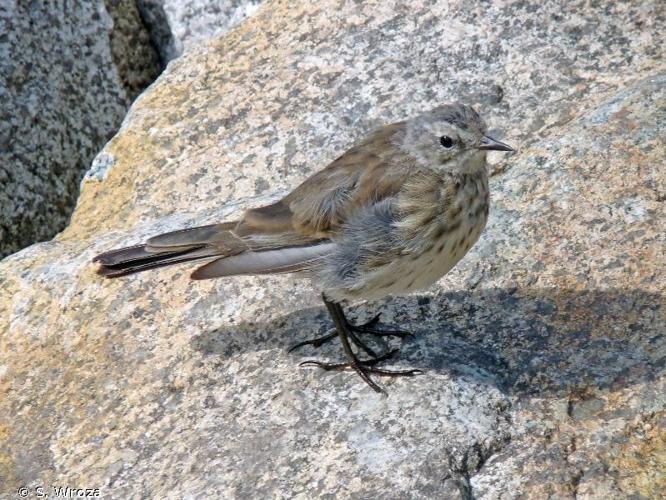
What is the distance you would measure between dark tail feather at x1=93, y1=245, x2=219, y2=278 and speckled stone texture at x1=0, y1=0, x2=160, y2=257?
1772mm

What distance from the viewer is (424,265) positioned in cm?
448

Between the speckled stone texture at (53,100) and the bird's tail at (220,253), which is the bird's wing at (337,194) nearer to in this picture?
the bird's tail at (220,253)

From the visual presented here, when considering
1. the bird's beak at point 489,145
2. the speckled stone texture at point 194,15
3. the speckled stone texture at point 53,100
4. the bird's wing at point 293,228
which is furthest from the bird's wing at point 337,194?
the speckled stone texture at point 194,15

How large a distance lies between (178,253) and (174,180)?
4.02 feet

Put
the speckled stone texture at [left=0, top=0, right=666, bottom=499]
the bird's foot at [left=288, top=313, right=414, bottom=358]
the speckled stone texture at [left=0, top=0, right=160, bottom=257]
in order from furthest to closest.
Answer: the speckled stone texture at [left=0, top=0, right=160, bottom=257]
the bird's foot at [left=288, top=313, right=414, bottom=358]
the speckled stone texture at [left=0, top=0, right=666, bottom=499]

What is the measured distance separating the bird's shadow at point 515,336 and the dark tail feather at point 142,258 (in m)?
0.40

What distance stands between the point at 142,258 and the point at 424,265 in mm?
1338

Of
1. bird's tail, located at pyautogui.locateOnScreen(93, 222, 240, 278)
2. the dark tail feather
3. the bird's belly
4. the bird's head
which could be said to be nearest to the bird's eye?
the bird's head

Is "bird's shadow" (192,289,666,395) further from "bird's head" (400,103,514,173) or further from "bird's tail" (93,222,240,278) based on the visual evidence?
"bird's head" (400,103,514,173)

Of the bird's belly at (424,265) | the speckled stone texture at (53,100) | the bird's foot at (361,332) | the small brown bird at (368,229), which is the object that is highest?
the speckled stone texture at (53,100)

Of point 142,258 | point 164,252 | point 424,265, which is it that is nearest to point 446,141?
point 424,265

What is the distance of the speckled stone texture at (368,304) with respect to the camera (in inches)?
160

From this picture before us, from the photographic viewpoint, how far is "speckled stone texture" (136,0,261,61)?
275 inches

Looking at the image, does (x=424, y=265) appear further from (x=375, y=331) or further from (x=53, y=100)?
(x=53, y=100)
